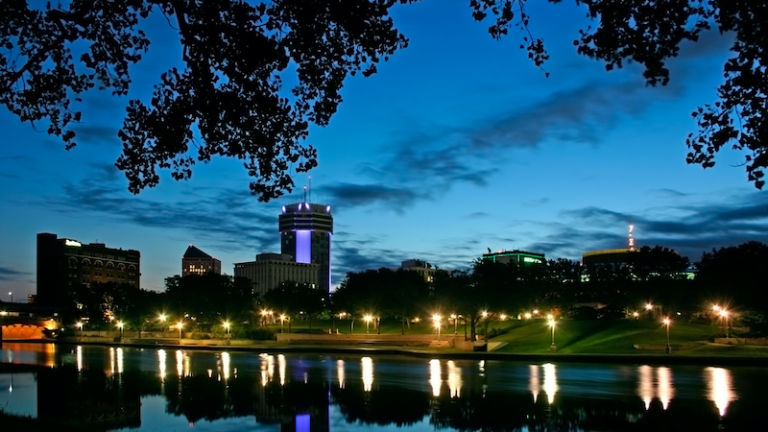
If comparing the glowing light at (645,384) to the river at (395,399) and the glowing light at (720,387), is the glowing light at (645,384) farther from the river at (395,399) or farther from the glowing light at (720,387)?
the glowing light at (720,387)

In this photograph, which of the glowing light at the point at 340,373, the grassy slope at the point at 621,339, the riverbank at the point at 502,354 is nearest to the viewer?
the glowing light at the point at 340,373

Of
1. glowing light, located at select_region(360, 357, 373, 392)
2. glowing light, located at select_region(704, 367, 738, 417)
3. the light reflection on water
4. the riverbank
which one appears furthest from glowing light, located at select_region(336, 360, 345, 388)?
glowing light, located at select_region(704, 367, 738, 417)

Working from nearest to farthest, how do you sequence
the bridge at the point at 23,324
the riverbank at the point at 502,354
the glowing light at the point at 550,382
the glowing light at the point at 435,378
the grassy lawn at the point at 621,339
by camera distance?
1. the glowing light at the point at 550,382
2. the glowing light at the point at 435,378
3. the riverbank at the point at 502,354
4. the grassy lawn at the point at 621,339
5. the bridge at the point at 23,324

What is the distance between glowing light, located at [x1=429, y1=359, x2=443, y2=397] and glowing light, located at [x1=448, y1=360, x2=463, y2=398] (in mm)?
554

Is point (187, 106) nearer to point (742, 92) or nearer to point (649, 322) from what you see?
point (742, 92)

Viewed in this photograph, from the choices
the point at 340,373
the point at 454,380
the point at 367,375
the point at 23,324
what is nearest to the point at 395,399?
the point at 454,380

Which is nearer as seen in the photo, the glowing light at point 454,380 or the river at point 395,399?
the river at point 395,399

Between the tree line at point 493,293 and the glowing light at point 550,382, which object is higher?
the tree line at point 493,293

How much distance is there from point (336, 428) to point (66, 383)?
23.3 meters

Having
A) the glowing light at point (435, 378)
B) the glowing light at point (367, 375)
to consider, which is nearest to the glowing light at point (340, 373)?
the glowing light at point (367, 375)

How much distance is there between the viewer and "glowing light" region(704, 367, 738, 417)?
26706 mm

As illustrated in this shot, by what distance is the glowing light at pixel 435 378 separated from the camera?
32338mm

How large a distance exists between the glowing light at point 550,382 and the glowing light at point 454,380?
392 cm

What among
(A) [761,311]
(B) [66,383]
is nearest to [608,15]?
(B) [66,383]
